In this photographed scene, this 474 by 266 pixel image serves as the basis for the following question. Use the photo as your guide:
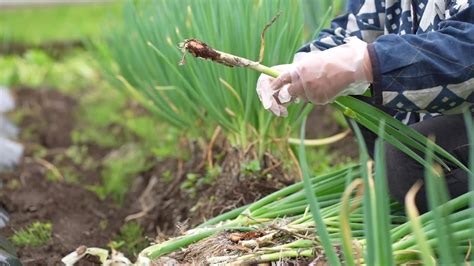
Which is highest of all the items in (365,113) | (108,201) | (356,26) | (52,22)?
(52,22)

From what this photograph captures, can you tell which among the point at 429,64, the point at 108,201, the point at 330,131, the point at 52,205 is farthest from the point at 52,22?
the point at 429,64

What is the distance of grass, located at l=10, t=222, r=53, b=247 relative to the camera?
220 cm

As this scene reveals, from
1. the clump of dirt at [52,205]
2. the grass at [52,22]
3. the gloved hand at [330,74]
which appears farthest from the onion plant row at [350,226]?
the grass at [52,22]

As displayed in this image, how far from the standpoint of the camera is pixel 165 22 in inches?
97.2

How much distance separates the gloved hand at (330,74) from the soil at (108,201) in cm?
48

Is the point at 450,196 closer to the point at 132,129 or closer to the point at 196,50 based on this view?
the point at 196,50

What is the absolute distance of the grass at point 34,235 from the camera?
2.20 m

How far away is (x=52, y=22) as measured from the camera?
5.78m

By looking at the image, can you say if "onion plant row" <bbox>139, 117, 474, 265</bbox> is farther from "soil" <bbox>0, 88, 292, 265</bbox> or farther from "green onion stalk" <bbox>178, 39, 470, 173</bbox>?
"soil" <bbox>0, 88, 292, 265</bbox>

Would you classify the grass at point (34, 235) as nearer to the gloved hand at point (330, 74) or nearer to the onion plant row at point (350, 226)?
the onion plant row at point (350, 226)

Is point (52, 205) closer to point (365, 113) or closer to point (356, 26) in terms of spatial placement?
point (356, 26)

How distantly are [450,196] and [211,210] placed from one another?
72 cm

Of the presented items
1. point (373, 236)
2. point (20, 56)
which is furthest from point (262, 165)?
point (20, 56)

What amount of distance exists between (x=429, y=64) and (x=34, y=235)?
1.20 meters
